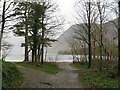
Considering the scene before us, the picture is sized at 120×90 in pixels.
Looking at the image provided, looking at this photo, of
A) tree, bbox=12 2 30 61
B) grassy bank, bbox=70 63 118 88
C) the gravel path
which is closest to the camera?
grassy bank, bbox=70 63 118 88

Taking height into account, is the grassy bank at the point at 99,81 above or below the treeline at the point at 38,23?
below

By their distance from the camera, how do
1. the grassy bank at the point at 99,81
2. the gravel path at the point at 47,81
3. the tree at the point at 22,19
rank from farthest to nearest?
the tree at the point at 22,19 → the gravel path at the point at 47,81 → the grassy bank at the point at 99,81

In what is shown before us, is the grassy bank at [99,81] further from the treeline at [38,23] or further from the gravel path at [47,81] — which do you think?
the treeline at [38,23]

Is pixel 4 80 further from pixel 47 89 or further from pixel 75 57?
pixel 75 57

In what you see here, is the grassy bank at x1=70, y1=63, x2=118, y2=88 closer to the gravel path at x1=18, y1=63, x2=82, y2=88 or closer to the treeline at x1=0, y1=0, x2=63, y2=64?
the gravel path at x1=18, y1=63, x2=82, y2=88

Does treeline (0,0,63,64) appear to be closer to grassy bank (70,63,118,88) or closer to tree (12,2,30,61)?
tree (12,2,30,61)

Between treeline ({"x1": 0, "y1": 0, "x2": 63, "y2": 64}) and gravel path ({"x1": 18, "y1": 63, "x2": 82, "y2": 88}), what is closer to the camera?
gravel path ({"x1": 18, "y1": 63, "x2": 82, "y2": 88})

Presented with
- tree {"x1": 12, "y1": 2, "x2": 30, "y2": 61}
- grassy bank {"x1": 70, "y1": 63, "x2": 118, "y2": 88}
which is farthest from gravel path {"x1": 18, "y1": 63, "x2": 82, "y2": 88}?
tree {"x1": 12, "y1": 2, "x2": 30, "y2": 61}

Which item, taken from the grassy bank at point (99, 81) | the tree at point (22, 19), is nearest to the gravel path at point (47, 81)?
the grassy bank at point (99, 81)

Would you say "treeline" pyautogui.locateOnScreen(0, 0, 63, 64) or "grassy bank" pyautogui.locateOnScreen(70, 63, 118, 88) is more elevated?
"treeline" pyautogui.locateOnScreen(0, 0, 63, 64)

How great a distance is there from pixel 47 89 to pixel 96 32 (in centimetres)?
1770

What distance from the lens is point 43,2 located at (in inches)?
917

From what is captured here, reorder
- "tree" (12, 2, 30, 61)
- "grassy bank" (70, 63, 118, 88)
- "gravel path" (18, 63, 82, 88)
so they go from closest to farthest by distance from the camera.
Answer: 1. "grassy bank" (70, 63, 118, 88)
2. "gravel path" (18, 63, 82, 88)
3. "tree" (12, 2, 30, 61)

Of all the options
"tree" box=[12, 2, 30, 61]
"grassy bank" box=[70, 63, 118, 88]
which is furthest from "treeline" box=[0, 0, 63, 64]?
"grassy bank" box=[70, 63, 118, 88]
